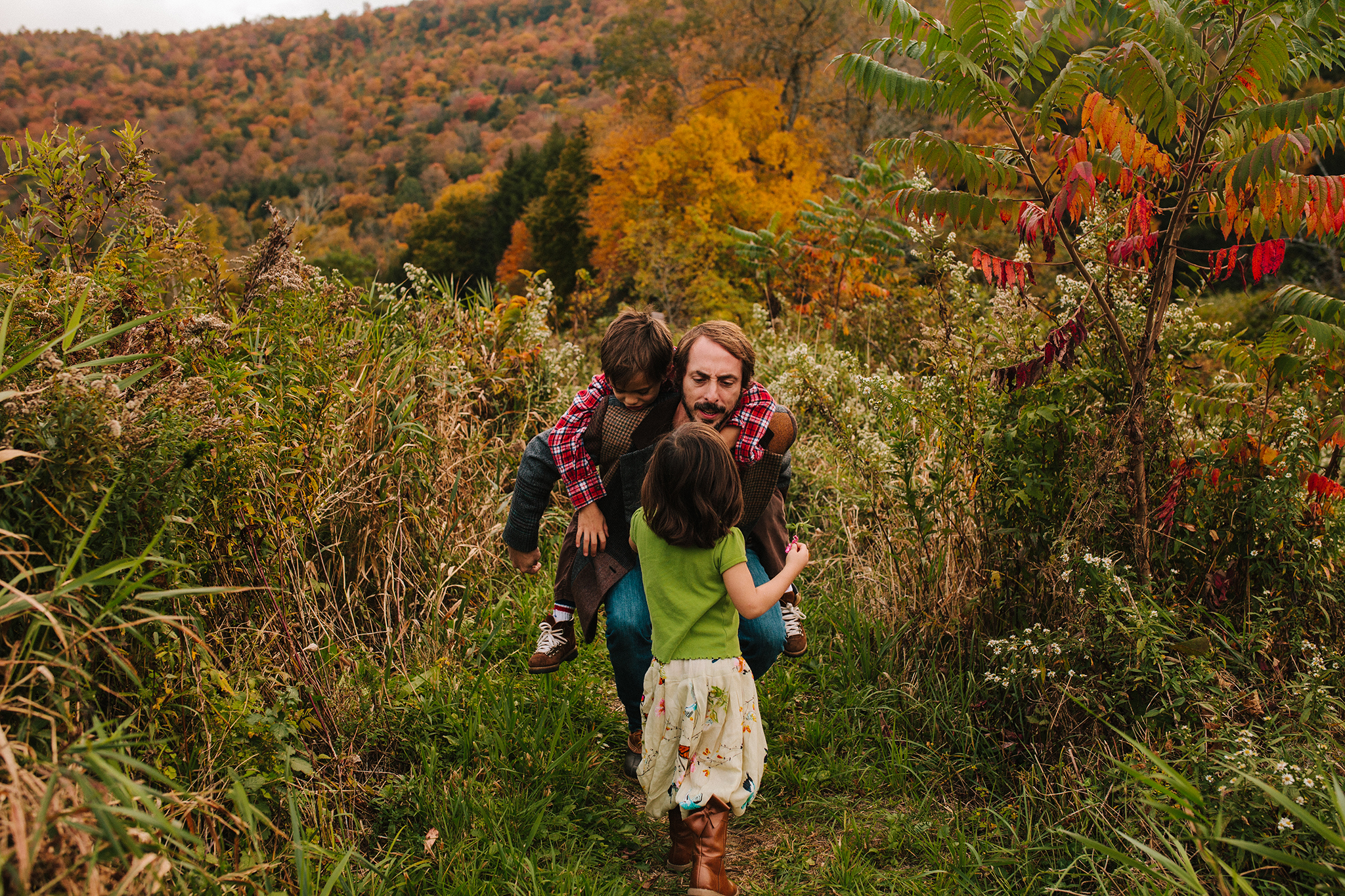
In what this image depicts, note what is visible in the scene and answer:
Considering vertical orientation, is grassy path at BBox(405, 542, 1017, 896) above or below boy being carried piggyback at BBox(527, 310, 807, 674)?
below

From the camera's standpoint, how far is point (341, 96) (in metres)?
80.6

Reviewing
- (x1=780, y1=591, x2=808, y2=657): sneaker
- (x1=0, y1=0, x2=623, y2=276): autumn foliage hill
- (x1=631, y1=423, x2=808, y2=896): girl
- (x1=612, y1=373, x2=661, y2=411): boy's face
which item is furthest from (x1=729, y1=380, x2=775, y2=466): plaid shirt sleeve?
(x1=0, y1=0, x2=623, y2=276): autumn foliage hill

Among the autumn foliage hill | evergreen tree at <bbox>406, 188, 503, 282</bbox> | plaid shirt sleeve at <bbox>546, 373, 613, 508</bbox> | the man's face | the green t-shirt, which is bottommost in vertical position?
evergreen tree at <bbox>406, 188, 503, 282</bbox>

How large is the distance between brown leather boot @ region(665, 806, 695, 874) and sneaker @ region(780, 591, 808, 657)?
746 mm

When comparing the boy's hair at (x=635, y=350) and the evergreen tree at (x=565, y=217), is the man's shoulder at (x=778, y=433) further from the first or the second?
the evergreen tree at (x=565, y=217)

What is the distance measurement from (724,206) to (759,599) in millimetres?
19566

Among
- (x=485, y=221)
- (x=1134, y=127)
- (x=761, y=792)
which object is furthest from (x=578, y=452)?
(x=485, y=221)

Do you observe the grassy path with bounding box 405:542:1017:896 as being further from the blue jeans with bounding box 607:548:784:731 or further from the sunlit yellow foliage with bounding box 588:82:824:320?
the sunlit yellow foliage with bounding box 588:82:824:320

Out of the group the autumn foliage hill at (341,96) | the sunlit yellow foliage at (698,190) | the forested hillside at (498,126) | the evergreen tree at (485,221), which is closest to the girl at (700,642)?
the forested hillside at (498,126)

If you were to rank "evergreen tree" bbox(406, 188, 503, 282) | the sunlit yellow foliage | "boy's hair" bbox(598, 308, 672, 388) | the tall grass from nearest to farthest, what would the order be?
the tall grass < "boy's hair" bbox(598, 308, 672, 388) < the sunlit yellow foliage < "evergreen tree" bbox(406, 188, 503, 282)

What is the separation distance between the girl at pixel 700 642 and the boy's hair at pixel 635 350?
0.37 metres

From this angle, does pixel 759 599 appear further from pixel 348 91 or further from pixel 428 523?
pixel 348 91

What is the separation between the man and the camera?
2744mm

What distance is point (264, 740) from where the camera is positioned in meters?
2.31
